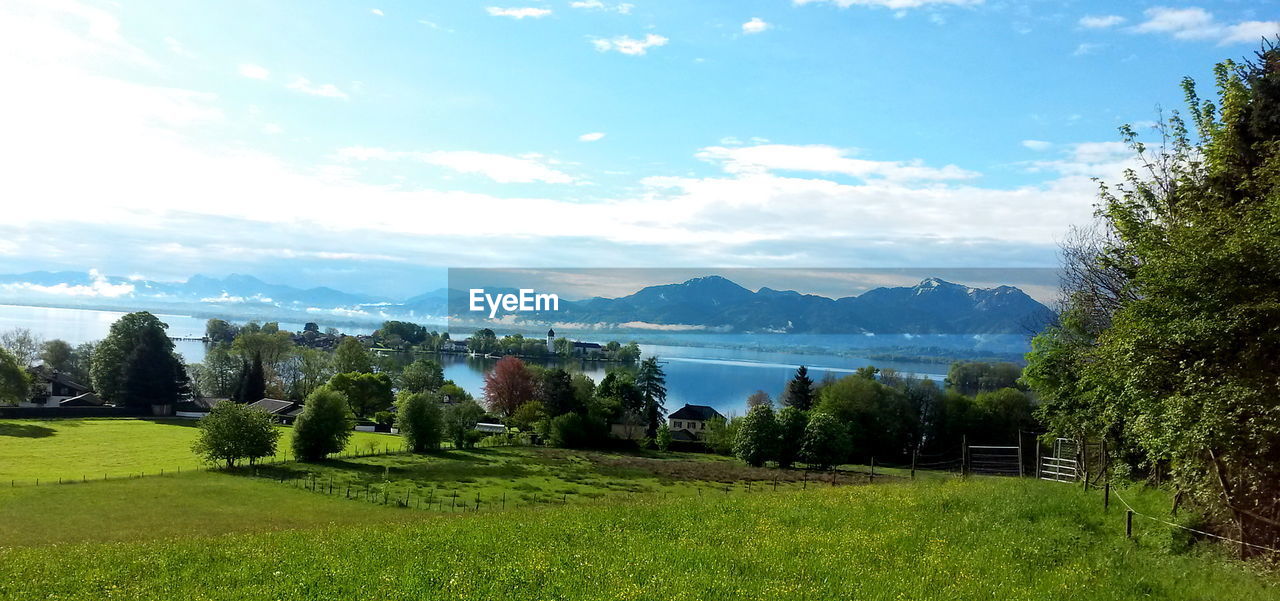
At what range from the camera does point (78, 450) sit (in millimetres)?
49469

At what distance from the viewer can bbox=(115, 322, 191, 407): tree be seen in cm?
7650

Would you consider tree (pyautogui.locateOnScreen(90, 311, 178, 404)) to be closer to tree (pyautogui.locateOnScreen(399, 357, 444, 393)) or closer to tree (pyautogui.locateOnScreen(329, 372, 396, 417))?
tree (pyautogui.locateOnScreen(329, 372, 396, 417))

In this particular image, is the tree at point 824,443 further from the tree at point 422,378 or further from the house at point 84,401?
the house at point 84,401

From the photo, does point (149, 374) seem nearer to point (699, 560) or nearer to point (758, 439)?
point (758, 439)

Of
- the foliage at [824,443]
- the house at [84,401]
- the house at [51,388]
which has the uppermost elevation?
the house at [51,388]

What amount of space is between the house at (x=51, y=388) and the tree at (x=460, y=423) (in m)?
43.5

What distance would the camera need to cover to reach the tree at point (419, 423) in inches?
2372

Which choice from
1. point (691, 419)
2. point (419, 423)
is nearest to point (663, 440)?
point (691, 419)

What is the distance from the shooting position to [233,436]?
46.8 metres

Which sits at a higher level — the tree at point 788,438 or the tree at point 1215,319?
the tree at point 1215,319

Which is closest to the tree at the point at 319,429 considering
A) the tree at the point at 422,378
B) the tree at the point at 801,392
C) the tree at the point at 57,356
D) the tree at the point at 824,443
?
the tree at the point at 824,443

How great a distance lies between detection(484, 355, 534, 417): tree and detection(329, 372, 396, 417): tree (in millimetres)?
12044

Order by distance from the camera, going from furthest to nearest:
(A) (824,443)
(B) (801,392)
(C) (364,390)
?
1. (C) (364,390)
2. (B) (801,392)
3. (A) (824,443)

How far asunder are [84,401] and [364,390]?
2875 centimetres
